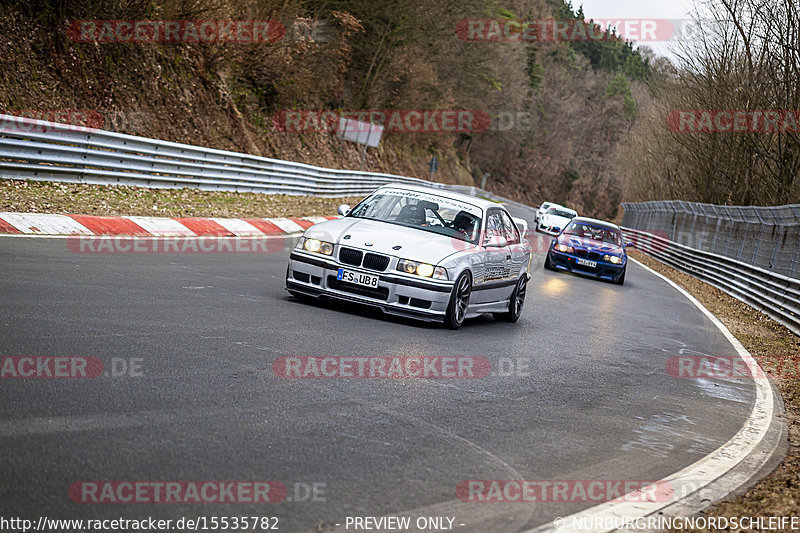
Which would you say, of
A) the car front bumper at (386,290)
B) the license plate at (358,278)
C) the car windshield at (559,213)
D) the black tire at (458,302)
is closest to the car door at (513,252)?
the black tire at (458,302)

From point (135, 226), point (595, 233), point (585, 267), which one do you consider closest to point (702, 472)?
point (135, 226)

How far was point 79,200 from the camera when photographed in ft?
54.5

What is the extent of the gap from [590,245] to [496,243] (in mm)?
11436

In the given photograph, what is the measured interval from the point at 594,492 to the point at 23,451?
284cm

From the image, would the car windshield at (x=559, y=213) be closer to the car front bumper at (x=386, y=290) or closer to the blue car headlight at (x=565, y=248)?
the blue car headlight at (x=565, y=248)

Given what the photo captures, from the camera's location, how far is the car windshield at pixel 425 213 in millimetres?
10875

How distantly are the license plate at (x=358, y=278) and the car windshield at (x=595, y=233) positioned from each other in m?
13.8

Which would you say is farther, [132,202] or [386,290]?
[132,202]

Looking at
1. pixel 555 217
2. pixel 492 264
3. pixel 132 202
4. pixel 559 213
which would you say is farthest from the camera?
pixel 559 213

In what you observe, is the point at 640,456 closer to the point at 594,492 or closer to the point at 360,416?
the point at 594,492

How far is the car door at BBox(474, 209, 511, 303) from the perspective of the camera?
1084 cm

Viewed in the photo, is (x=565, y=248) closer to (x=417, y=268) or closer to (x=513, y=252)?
(x=513, y=252)

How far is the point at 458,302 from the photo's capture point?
10.2 m

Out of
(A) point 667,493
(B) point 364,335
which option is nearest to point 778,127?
(B) point 364,335
